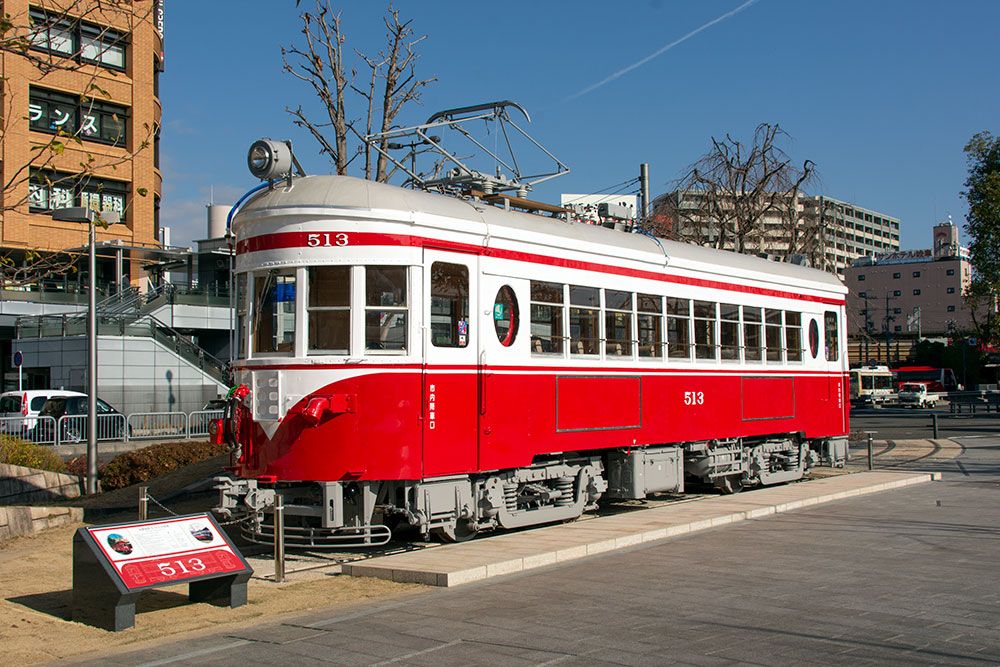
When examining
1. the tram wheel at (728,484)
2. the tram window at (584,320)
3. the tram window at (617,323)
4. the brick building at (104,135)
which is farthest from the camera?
the brick building at (104,135)

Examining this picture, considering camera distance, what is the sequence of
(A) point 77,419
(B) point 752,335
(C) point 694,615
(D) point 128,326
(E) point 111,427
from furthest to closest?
1. (D) point 128,326
2. (E) point 111,427
3. (A) point 77,419
4. (B) point 752,335
5. (C) point 694,615

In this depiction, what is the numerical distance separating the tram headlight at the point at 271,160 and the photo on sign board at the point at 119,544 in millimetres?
4755

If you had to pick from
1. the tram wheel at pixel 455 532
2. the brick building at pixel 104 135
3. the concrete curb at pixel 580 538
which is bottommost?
the concrete curb at pixel 580 538

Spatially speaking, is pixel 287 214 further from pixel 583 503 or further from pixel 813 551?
pixel 813 551

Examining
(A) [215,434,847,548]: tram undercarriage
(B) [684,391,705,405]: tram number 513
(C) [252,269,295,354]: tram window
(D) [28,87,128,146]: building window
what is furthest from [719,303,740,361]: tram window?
(D) [28,87,128,146]: building window

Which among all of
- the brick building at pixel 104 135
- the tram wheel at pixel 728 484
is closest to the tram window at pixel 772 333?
the tram wheel at pixel 728 484

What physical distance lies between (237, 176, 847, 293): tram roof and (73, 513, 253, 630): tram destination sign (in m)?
3.80

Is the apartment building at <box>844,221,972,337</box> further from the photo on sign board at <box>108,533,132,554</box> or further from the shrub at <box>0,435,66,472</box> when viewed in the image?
the photo on sign board at <box>108,533,132,554</box>

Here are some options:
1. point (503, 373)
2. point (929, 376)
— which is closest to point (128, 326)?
point (503, 373)

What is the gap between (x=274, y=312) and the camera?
11859 mm

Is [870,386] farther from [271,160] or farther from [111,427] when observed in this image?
[271,160]

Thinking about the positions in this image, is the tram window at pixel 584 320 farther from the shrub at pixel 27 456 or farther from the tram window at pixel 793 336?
the shrub at pixel 27 456

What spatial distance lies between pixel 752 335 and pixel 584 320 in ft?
16.2

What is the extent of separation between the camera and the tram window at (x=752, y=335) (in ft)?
57.9
